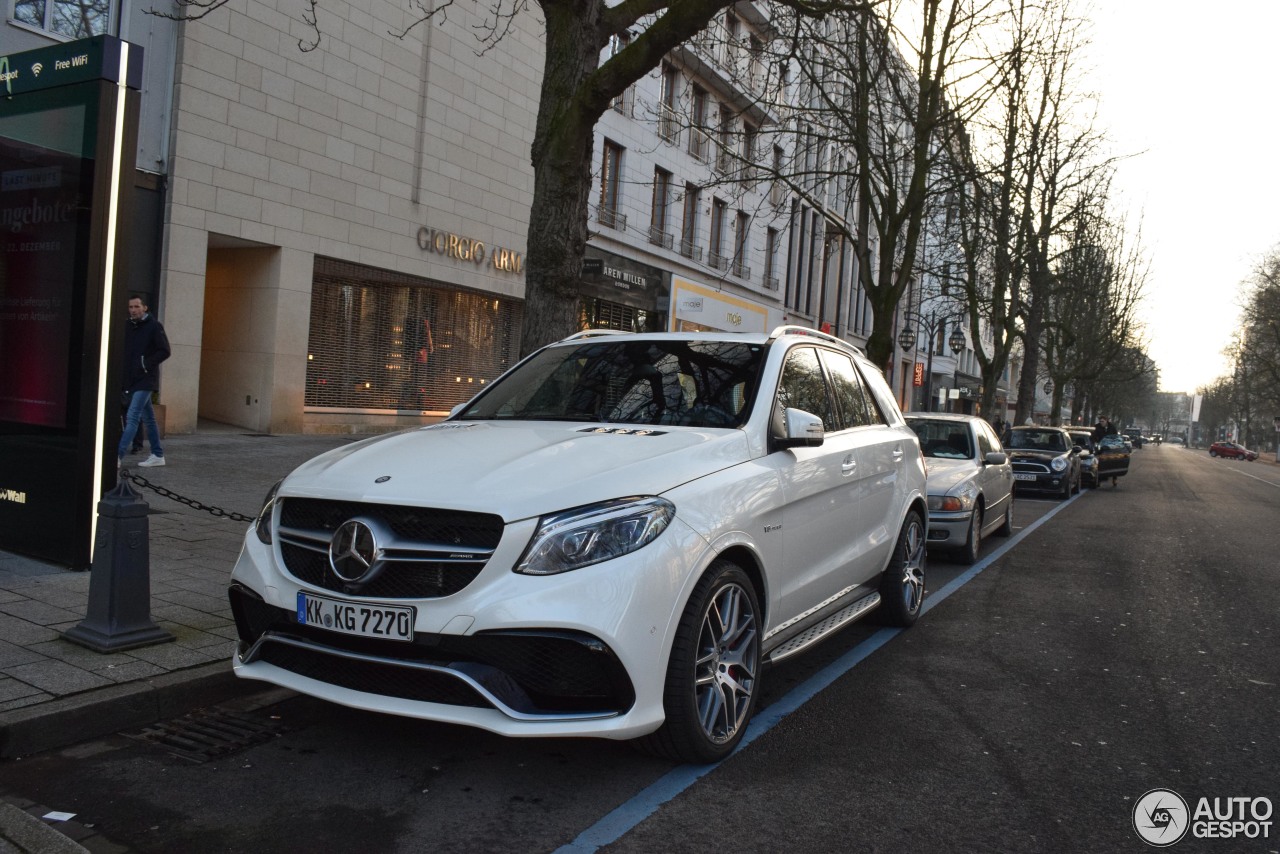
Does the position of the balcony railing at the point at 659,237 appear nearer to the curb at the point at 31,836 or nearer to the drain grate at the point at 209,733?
the drain grate at the point at 209,733

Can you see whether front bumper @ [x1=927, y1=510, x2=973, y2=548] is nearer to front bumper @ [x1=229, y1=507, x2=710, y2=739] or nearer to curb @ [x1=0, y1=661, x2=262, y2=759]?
front bumper @ [x1=229, y1=507, x2=710, y2=739]

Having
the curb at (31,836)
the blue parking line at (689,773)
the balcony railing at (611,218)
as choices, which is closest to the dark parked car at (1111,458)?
the balcony railing at (611,218)

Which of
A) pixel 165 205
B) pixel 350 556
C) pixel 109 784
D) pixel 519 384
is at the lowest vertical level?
pixel 109 784

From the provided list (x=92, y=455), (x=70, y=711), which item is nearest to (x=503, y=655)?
(x=70, y=711)

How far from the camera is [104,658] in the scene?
4555 millimetres

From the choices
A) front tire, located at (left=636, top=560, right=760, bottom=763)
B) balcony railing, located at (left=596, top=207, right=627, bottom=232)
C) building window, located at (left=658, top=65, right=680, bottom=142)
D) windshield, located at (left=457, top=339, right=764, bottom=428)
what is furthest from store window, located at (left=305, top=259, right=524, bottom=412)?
front tire, located at (left=636, top=560, right=760, bottom=763)

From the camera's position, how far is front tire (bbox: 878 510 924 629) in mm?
6203

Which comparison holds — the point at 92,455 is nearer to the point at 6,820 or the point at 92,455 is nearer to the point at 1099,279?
the point at 6,820

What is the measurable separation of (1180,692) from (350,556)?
4326 mm

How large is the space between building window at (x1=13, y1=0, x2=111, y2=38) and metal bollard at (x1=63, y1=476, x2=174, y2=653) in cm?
1042

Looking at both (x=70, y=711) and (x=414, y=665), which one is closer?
(x=414, y=665)

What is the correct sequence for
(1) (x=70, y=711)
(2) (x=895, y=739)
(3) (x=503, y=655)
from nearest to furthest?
(3) (x=503, y=655), (1) (x=70, y=711), (2) (x=895, y=739)

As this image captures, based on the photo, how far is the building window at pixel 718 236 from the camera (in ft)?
100

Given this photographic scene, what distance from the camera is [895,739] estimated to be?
4.31 meters
